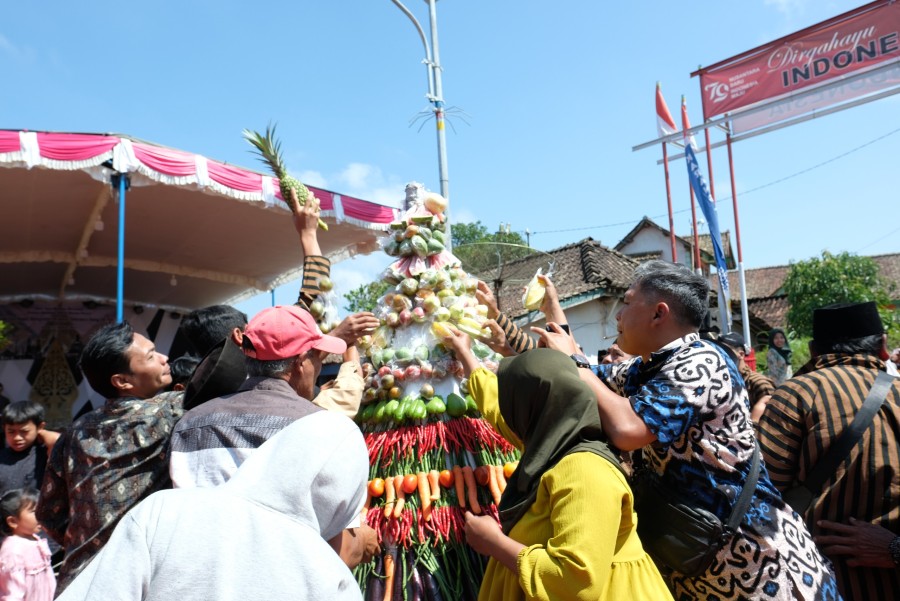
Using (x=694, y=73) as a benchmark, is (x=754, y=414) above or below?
below

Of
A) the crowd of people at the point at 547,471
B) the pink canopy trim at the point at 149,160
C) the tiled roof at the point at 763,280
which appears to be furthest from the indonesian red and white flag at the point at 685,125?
the tiled roof at the point at 763,280

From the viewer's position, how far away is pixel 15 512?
3.38 metres

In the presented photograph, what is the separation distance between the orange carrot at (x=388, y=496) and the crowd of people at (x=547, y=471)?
47 centimetres

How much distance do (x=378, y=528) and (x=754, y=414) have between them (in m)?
2.55

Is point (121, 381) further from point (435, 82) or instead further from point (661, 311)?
point (435, 82)

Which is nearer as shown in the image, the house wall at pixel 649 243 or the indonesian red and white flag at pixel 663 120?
the indonesian red and white flag at pixel 663 120

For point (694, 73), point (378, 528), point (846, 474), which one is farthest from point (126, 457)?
point (694, 73)

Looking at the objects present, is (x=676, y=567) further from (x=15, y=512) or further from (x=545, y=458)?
(x=15, y=512)

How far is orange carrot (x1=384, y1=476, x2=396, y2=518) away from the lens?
8.64ft

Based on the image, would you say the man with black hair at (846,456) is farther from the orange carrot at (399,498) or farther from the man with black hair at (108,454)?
the man with black hair at (108,454)

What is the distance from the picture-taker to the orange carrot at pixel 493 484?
2670 millimetres

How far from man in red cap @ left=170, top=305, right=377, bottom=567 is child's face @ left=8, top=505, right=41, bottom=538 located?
222cm

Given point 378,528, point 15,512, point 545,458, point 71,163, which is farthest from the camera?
point 71,163

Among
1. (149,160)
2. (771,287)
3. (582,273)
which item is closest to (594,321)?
(582,273)
